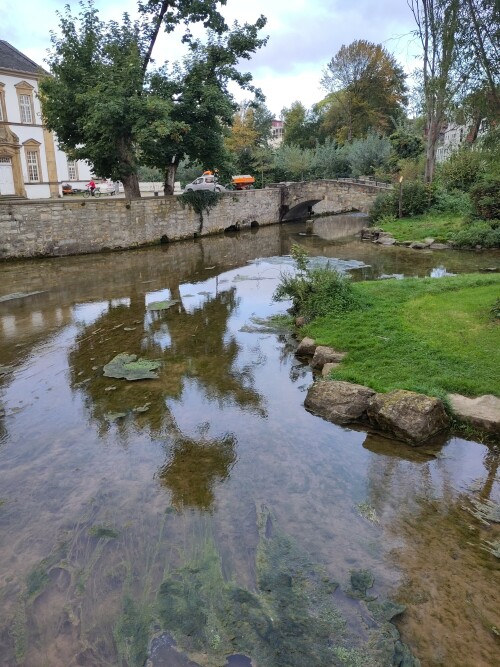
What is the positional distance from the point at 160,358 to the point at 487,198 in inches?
655

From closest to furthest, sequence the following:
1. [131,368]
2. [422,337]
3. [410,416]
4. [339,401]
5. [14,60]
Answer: [410,416] < [339,401] < [422,337] < [131,368] < [14,60]

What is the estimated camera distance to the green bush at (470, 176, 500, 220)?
19875 mm

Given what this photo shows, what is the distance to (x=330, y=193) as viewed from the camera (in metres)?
31.4

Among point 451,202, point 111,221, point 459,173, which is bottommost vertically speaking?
point 111,221

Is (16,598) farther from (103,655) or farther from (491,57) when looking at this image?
(491,57)

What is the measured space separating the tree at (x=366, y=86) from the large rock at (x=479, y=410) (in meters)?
45.5

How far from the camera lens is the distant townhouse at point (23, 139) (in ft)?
97.1

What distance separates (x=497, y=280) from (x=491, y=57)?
572cm

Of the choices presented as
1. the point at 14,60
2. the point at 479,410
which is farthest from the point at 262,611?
the point at 14,60

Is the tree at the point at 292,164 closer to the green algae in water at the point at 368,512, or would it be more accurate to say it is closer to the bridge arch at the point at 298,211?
the bridge arch at the point at 298,211

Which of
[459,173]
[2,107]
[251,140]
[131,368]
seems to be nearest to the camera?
[131,368]

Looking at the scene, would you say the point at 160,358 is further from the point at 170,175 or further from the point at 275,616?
the point at 170,175

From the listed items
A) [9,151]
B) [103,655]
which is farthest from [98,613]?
[9,151]

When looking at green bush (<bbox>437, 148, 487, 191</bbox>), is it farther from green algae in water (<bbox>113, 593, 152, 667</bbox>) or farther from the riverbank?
green algae in water (<bbox>113, 593, 152, 667</bbox>)
